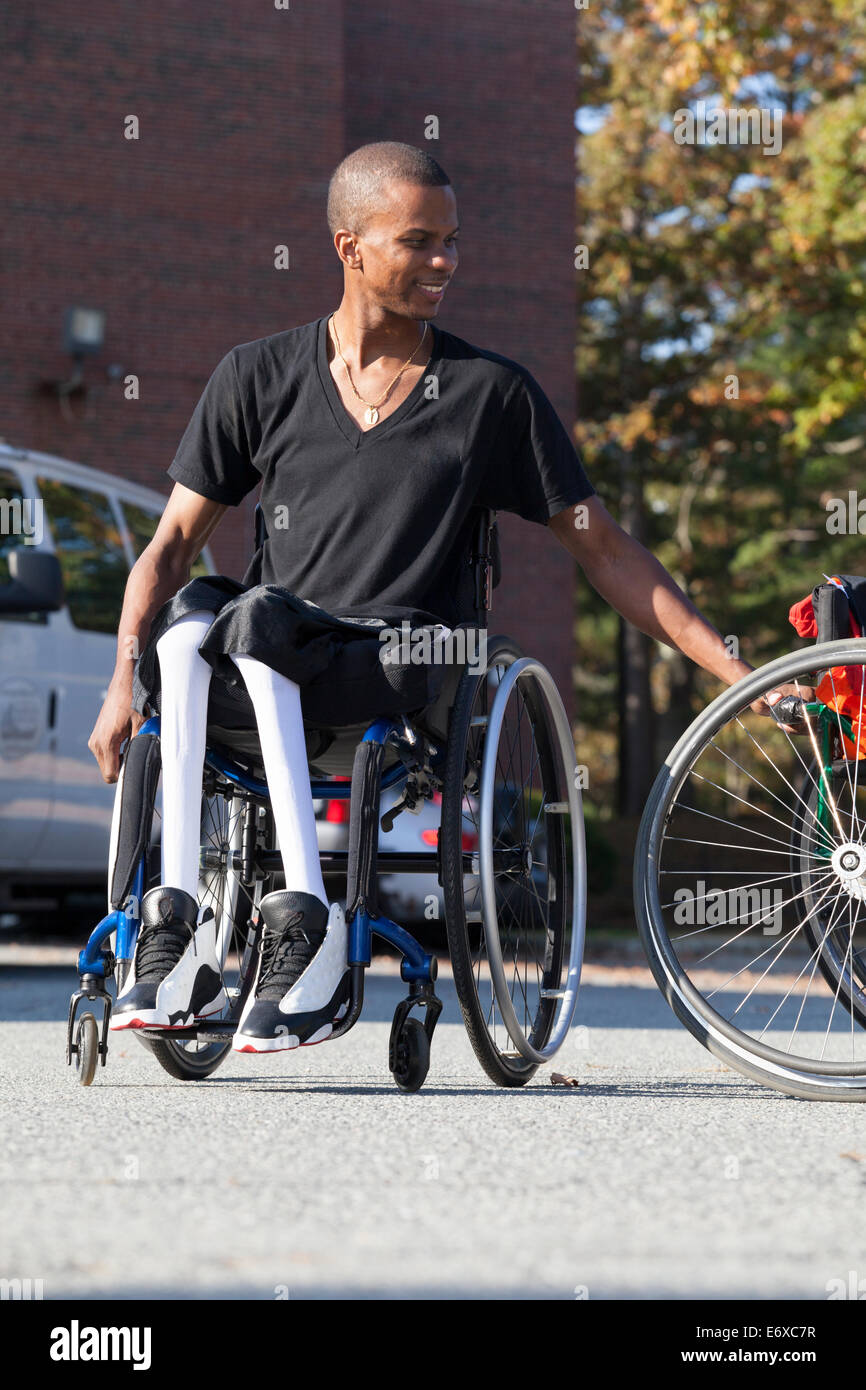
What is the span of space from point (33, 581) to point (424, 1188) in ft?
16.5

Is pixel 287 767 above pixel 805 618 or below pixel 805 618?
below

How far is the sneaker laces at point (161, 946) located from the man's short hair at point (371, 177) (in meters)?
1.52

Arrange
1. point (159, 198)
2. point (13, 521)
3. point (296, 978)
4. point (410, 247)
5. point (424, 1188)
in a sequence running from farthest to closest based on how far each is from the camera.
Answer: point (159, 198), point (13, 521), point (410, 247), point (296, 978), point (424, 1188)

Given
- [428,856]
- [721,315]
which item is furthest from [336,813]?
[721,315]

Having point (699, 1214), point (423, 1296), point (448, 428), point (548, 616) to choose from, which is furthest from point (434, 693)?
point (548, 616)

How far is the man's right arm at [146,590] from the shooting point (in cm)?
391

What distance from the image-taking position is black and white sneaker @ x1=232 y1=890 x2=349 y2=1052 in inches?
136

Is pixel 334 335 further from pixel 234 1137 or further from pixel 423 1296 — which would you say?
pixel 423 1296

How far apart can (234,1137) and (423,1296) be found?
3.68 feet

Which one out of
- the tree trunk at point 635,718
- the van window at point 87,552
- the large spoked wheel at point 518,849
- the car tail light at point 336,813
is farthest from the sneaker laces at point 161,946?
the tree trunk at point 635,718

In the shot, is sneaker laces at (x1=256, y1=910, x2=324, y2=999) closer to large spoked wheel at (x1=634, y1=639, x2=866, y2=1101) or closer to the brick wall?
large spoked wheel at (x1=634, y1=639, x2=866, y2=1101)

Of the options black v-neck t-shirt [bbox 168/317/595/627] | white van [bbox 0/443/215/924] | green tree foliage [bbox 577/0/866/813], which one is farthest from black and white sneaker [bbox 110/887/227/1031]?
green tree foliage [bbox 577/0/866/813]

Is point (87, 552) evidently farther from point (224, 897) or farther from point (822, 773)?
point (822, 773)

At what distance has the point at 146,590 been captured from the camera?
4.16 metres
